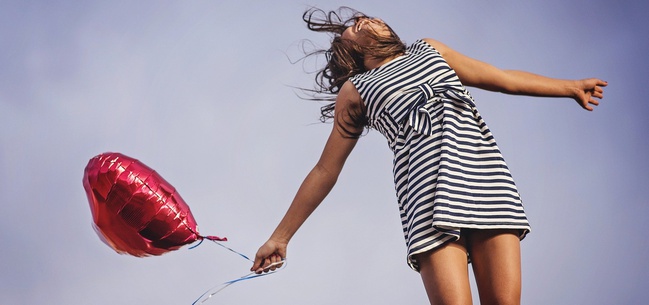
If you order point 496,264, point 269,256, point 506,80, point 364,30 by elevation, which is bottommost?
point 496,264

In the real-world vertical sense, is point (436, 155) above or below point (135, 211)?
below

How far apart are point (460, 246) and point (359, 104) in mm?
585

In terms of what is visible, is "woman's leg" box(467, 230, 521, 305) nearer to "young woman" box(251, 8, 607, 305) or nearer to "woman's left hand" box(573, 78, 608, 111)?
"young woman" box(251, 8, 607, 305)

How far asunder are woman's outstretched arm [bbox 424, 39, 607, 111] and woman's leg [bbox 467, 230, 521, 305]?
57cm

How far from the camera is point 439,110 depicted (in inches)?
83.8

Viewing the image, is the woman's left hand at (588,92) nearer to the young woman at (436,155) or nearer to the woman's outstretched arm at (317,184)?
the young woman at (436,155)

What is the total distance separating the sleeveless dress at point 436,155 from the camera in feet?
6.45

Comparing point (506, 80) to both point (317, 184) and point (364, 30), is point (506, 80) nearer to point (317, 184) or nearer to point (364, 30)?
point (364, 30)

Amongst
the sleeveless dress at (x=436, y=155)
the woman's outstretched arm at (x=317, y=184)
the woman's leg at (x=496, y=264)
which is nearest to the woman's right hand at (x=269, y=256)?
the woman's outstretched arm at (x=317, y=184)

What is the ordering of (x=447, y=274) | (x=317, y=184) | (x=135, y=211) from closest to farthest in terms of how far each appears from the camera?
1. (x=447, y=274)
2. (x=317, y=184)
3. (x=135, y=211)

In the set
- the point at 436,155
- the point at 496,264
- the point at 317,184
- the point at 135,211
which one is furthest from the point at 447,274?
the point at 135,211

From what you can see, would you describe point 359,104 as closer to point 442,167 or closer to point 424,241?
point 442,167

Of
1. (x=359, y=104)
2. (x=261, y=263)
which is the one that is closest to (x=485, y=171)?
(x=359, y=104)

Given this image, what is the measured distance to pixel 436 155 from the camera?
2.05m
